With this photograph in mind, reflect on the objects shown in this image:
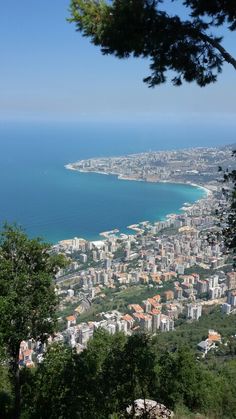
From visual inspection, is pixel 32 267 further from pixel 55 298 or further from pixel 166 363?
pixel 166 363

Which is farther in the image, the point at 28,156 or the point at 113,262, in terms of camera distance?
the point at 28,156

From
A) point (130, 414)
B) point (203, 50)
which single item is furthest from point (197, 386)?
point (203, 50)

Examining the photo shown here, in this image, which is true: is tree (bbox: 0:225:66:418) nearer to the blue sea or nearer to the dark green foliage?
the dark green foliage

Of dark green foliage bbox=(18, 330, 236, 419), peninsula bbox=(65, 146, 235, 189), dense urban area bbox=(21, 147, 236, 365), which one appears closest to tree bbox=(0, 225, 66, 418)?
dark green foliage bbox=(18, 330, 236, 419)

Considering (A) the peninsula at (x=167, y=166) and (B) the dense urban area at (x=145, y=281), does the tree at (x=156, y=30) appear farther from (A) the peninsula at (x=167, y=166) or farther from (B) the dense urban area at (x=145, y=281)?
(A) the peninsula at (x=167, y=166)

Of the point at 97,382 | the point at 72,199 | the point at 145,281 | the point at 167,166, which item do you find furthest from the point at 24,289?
the point at 167,166

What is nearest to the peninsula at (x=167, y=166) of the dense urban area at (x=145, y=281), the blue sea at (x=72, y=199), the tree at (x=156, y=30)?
the blue sea at (x=72, y=199)
